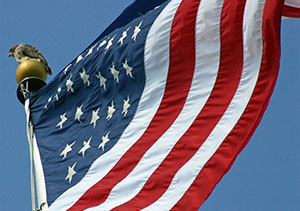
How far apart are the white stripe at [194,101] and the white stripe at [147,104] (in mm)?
327

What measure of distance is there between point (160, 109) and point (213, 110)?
Answer: 0.63 metres

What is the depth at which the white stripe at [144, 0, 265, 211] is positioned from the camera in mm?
8719

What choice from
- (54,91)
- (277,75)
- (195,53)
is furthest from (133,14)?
(277,75)

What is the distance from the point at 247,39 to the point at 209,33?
500 millimetres

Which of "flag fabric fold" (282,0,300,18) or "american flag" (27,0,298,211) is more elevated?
"flag fabric fold" (282,0,300,18)

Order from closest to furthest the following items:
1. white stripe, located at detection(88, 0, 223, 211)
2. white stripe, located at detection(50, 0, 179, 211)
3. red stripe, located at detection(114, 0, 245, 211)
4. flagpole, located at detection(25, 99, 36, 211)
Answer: red stripe, located at detection(114, 0, 245, 211)
white stripe, located at detection(88, 0, 223, 211)
white stripe, located at detection(50, 0, 179, 211)
flagpole, located at detection(25, 99, 36, 211)

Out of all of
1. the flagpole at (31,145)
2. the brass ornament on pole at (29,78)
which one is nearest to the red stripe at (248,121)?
the flagpole at (31,145)

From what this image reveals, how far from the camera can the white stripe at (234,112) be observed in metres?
8.72

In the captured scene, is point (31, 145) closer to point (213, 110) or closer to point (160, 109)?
point (160, 109)

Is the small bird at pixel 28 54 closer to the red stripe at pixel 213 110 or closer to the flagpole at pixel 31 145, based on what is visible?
the flagpole at pixel 31 145

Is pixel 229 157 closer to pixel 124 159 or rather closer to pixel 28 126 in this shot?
pixel 124 159

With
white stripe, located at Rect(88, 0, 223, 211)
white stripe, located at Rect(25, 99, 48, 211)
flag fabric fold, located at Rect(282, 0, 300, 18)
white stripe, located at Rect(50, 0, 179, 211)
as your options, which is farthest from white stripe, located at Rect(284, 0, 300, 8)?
white stripe, located at Rect(25, 99, 48, 211)

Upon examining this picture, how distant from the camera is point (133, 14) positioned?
12016 millimetres

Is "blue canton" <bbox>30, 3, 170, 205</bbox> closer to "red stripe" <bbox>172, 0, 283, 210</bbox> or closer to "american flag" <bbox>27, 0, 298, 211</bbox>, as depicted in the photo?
"american flag" <bbox>27, 0, 298, 211</bbox>
